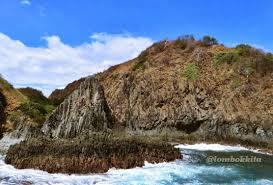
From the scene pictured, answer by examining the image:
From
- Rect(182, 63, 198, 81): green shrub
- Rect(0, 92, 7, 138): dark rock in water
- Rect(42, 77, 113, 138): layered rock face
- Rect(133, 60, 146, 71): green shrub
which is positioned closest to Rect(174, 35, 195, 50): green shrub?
Rect(133, 60, 146, 71): green shrub

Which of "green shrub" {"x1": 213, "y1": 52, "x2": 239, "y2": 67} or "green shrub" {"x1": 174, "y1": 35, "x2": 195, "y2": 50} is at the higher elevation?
"green shrub" {"x1": 174, "y1": 35, "x2": 195, "y2": 50}

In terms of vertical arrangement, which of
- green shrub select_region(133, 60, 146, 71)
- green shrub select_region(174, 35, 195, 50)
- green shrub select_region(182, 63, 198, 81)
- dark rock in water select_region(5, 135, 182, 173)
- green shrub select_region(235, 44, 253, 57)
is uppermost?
green shrub select_region(174, 35, 195, 50)

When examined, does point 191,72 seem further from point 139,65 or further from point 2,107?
point 2,107

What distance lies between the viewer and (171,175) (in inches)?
1208

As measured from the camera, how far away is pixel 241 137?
176ft

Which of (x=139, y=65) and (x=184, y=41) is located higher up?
(x=184, y=41)

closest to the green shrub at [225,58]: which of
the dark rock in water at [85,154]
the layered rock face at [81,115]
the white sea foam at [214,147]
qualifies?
the white sea foam at [214,147]

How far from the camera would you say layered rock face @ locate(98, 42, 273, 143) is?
55750 mm

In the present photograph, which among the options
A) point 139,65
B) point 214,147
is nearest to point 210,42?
point 139,65

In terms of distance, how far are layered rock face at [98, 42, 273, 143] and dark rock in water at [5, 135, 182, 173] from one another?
19.3 meters

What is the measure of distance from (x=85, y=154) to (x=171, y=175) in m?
6.33

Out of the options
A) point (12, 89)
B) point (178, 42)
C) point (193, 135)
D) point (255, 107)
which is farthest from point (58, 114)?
point (178, 42)

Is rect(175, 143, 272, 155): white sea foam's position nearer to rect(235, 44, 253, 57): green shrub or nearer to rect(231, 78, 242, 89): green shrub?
rect(231, 78, 242, 89): green shrub

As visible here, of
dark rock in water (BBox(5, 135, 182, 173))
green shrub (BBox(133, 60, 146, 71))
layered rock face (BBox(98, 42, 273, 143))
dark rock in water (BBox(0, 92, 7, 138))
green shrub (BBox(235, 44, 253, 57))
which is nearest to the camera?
dark rock in water (BBox(5, 135, 182, 173))
